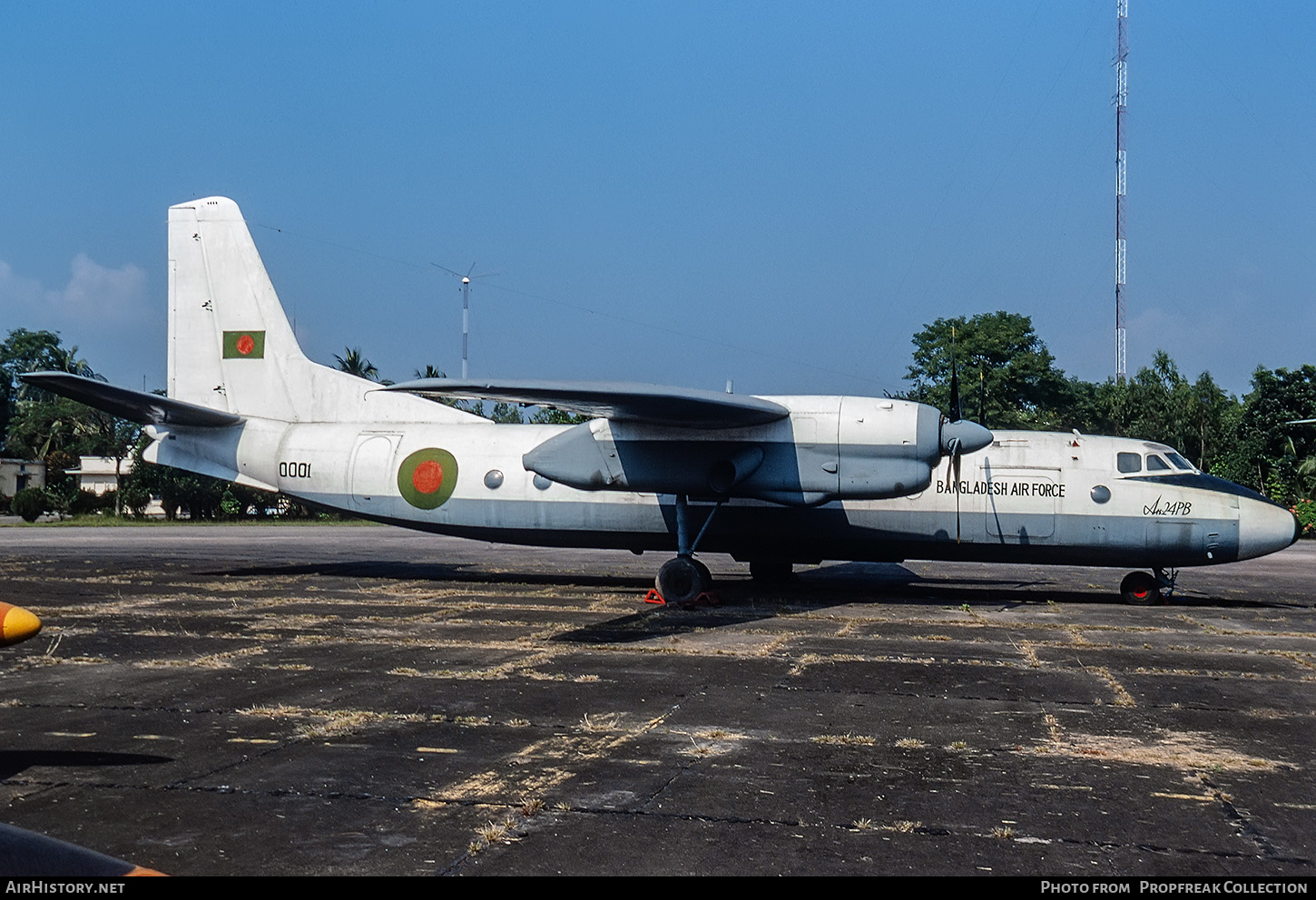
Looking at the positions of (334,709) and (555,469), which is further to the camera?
(555,469)

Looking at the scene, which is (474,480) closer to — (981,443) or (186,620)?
(186,620)

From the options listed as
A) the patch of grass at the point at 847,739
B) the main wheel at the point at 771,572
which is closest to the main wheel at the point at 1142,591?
the main wheel at the point at 771,572

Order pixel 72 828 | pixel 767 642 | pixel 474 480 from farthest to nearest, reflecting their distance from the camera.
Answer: pixel 474 480 → pixel 767 642 → pixel 72 828

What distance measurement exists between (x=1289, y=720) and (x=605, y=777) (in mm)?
7015

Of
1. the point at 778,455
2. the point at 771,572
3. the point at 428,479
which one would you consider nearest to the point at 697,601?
the point at 778,455

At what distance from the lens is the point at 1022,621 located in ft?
56.5

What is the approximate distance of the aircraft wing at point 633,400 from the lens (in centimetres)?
1677

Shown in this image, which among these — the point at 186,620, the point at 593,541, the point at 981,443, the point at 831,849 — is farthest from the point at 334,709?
the point at 981,443

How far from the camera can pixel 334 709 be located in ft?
33.1

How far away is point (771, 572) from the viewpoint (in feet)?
75.9

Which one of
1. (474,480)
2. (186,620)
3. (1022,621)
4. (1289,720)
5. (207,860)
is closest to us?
(207,860)

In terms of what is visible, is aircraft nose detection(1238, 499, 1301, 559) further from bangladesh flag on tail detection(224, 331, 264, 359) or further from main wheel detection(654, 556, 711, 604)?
bangladesh flag on tail detection(224, 331, 264, 359)

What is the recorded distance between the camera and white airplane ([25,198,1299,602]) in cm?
1834

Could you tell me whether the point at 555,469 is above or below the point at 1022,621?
above
